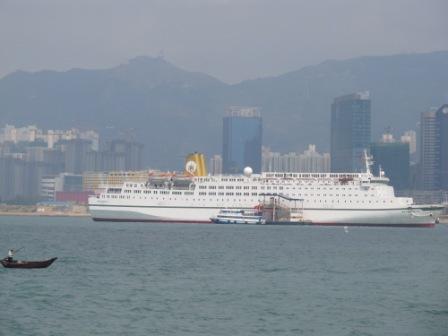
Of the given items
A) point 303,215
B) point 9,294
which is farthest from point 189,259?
point 303,215

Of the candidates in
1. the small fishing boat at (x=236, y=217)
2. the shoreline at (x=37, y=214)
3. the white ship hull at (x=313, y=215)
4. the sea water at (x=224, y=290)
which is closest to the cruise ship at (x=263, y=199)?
the white ship hull at (x=313, y=215)

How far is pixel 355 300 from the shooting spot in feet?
123

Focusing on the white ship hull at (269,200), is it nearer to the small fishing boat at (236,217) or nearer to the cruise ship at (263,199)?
the cruise ship at (263,199)

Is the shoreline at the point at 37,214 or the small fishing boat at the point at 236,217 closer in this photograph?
the small fishing boat at the point at 236,217

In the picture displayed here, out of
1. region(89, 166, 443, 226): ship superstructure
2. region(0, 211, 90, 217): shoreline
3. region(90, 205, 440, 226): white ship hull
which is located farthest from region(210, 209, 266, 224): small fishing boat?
region(0, 211, 90, 217): shoreline

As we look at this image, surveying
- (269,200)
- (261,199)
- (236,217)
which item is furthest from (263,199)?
(236,217)

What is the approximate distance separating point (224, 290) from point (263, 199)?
66553mm

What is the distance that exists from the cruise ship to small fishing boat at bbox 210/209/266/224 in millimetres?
1863

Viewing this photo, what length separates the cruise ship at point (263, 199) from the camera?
103188mm

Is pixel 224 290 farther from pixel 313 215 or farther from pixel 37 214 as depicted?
pixel 37 214

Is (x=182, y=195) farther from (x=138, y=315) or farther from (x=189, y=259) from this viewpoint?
(x=138, y=315)

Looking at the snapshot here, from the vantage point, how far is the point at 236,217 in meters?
102

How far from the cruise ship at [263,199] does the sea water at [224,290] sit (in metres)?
Answer: 37.1

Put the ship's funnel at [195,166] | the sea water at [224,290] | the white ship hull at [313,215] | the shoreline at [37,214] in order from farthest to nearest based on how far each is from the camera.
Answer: the shoreline at [37,214], the ship's funnel at [195,166], the white ship hull at [313,215], the sea water at [224,290]
